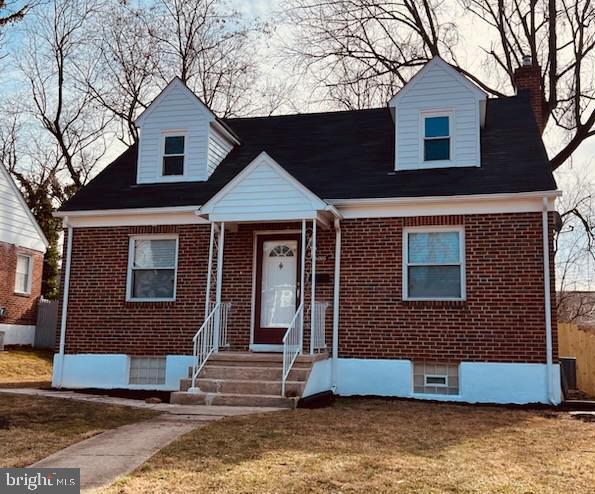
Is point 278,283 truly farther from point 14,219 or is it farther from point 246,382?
point 14,219

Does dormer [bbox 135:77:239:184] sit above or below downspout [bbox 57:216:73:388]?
above

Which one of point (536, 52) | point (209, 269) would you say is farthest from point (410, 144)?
point (536, 52)

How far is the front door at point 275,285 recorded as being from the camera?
13.0 m

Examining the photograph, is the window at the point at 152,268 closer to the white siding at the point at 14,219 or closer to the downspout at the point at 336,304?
the downspout at the point at 336,304

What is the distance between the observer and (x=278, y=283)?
13234 millimetres

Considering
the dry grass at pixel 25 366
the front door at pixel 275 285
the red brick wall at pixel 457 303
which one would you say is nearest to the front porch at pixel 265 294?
the front door at pixel 275 285

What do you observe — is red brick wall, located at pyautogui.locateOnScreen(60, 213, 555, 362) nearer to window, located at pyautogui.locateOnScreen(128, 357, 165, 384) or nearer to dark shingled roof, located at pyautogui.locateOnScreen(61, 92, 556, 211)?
window, located at pyautogui.locateOnScreen(128, 357, 165, 384)

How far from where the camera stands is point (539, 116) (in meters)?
15.5

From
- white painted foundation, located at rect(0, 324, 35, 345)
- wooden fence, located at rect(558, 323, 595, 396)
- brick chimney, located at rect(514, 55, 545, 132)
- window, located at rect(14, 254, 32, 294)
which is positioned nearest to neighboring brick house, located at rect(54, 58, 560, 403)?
brick chimney, located at rect(514, 55, 545, 132)

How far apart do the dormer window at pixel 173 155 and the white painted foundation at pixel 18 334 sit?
985 centimetres

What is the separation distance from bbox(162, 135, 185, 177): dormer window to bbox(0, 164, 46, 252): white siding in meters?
9.23

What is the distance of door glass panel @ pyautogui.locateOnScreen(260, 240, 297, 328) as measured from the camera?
42.9 feet

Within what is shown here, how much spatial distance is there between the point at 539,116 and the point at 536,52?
8647 millimetres

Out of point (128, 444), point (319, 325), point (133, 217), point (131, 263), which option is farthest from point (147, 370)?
point (128, 444)
